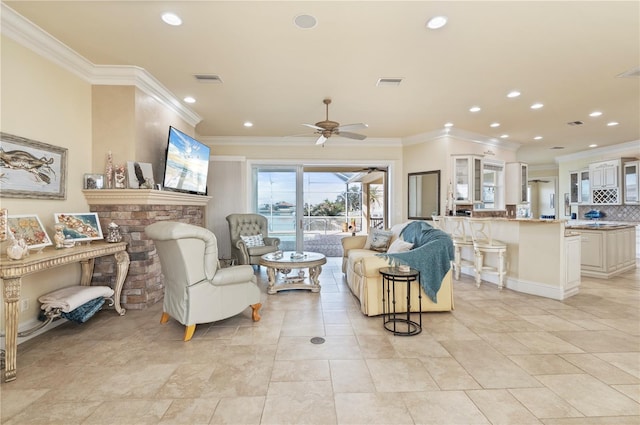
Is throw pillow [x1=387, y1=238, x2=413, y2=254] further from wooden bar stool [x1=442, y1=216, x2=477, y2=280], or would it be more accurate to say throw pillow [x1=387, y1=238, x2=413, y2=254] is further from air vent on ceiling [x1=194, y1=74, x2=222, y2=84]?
air vent on ceiling [x1=194, y1=74, x2=222, y2=84]

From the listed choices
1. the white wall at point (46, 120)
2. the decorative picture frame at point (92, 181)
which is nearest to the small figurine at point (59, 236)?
the white wall at point (46, 120)

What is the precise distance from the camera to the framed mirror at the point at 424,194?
20.9ft

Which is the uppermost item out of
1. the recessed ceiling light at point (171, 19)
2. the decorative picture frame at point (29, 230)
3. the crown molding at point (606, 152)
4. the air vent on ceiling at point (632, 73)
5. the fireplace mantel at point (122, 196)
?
the air vent on ceiling at point (632, 73)

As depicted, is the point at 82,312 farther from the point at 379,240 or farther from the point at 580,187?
the point at 580,187

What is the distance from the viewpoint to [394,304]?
3117 mm

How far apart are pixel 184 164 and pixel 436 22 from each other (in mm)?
3671

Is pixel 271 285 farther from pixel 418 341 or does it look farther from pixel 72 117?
pixel 72 117

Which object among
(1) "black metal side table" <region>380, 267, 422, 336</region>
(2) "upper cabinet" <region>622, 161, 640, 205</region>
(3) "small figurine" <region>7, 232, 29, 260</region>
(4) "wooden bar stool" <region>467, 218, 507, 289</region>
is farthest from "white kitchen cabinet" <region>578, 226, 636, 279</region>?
(3) "small figurine" <region>7, 232, 29, 260</region>

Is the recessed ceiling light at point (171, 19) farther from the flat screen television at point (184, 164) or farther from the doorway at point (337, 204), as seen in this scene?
the doorway at point (337, 204)

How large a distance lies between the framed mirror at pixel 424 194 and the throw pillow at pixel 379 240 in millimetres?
1981

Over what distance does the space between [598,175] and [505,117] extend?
4.56 metres

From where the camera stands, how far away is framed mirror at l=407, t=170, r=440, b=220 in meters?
6.36

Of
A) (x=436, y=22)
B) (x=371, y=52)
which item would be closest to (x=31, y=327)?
(x=371, y=52)

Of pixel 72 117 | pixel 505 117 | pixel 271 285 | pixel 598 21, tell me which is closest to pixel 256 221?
pixel 271 285
